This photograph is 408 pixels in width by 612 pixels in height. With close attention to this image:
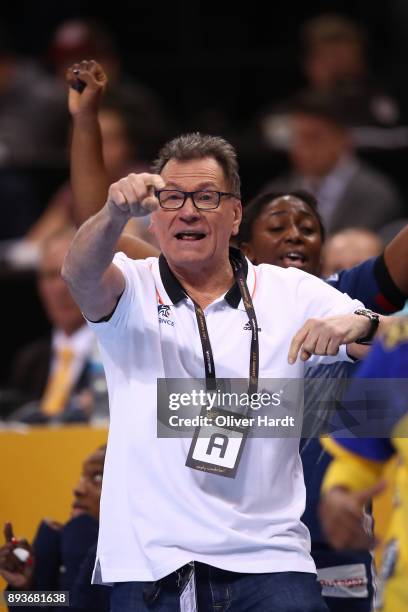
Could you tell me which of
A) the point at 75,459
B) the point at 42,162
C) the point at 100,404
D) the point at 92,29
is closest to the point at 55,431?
the point at 75,459

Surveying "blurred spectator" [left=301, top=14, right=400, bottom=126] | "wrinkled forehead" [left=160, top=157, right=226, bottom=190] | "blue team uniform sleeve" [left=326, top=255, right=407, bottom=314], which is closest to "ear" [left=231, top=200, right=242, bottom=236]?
"wrinkled forehead" [left=160, top=157, right=226, bottom=190]

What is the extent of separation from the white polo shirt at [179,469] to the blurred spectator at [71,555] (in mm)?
614

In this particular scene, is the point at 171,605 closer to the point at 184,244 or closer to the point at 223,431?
the point at 223,431

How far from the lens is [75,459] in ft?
14.9

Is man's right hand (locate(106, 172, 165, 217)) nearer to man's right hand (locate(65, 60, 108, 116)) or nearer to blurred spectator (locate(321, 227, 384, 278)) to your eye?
man's right hand (locate(65, 60, 108, 116))

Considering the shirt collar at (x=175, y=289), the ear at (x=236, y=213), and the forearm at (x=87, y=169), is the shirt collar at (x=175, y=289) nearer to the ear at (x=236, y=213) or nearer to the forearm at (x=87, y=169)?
the ear at (x=236, y=213)

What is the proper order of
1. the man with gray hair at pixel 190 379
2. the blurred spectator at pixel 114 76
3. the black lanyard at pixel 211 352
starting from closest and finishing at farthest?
the man with gray hair at pixel 190 379
the black lanyard at pixel 211 352
the blurred spectator at pixel 114 76

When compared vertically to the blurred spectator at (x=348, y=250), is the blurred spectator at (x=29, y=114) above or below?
above

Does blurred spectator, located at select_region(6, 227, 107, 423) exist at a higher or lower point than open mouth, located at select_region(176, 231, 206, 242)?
higher

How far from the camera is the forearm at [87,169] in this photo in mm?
4004

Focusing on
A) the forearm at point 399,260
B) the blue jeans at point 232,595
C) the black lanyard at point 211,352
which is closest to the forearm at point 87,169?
the black lanyard at point 211,352

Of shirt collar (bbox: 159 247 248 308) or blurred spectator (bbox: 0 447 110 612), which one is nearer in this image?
shirt collar (bbox: 159 247 248 308)

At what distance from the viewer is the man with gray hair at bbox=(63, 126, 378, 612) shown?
312 cm

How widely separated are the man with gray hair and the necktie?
2524 millimetres
